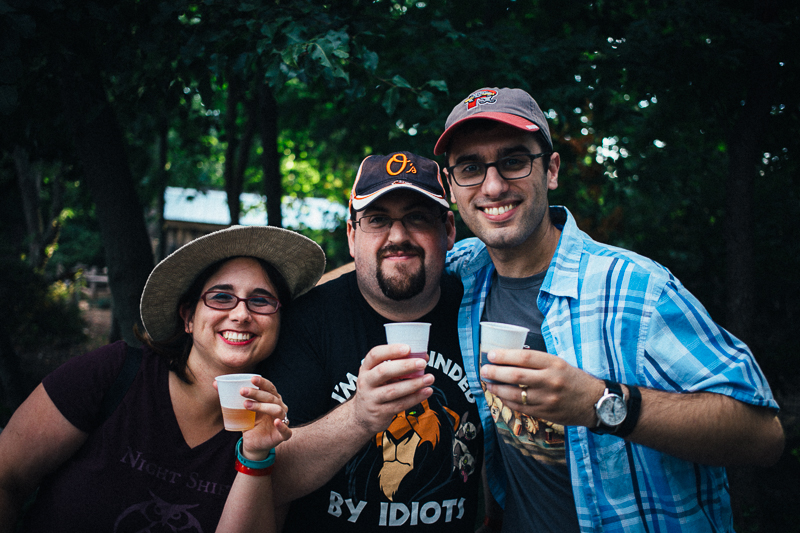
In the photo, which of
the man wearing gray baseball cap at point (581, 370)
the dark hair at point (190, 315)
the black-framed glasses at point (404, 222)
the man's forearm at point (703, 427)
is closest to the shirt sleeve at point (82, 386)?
the dark hair at point (190, 315)

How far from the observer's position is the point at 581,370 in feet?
5.50

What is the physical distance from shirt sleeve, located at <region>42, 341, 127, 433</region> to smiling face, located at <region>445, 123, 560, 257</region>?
6.49ft

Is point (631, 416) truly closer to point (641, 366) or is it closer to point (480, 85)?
point (641, 366)

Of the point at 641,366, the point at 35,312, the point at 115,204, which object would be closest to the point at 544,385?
the point at 641,366

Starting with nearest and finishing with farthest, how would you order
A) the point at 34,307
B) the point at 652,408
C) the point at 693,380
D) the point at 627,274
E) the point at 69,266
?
1. the point at 652,408
2. the point at 693,380
3. the point at 627,274
4. the point at 34,307
5. the point at 69,266

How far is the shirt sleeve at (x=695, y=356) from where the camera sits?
179 centimetres

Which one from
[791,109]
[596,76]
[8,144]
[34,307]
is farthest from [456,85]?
[34,307]

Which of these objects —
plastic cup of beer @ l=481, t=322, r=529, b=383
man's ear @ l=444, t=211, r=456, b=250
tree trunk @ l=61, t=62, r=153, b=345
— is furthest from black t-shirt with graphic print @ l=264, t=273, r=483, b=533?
tree trunk @ l=61, t=62, r=153, b=345

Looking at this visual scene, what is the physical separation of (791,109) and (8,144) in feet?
24.0

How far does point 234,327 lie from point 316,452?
72 cm

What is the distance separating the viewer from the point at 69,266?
2148cm

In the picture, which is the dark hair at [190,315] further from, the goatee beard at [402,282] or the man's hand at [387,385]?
the man's hand at [387,385]

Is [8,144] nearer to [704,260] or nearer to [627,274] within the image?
[627,274]

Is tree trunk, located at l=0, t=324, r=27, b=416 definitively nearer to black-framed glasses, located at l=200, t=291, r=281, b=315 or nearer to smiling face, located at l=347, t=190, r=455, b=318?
black-framed glasses, located at l=200, t=291, r=281, b=315
